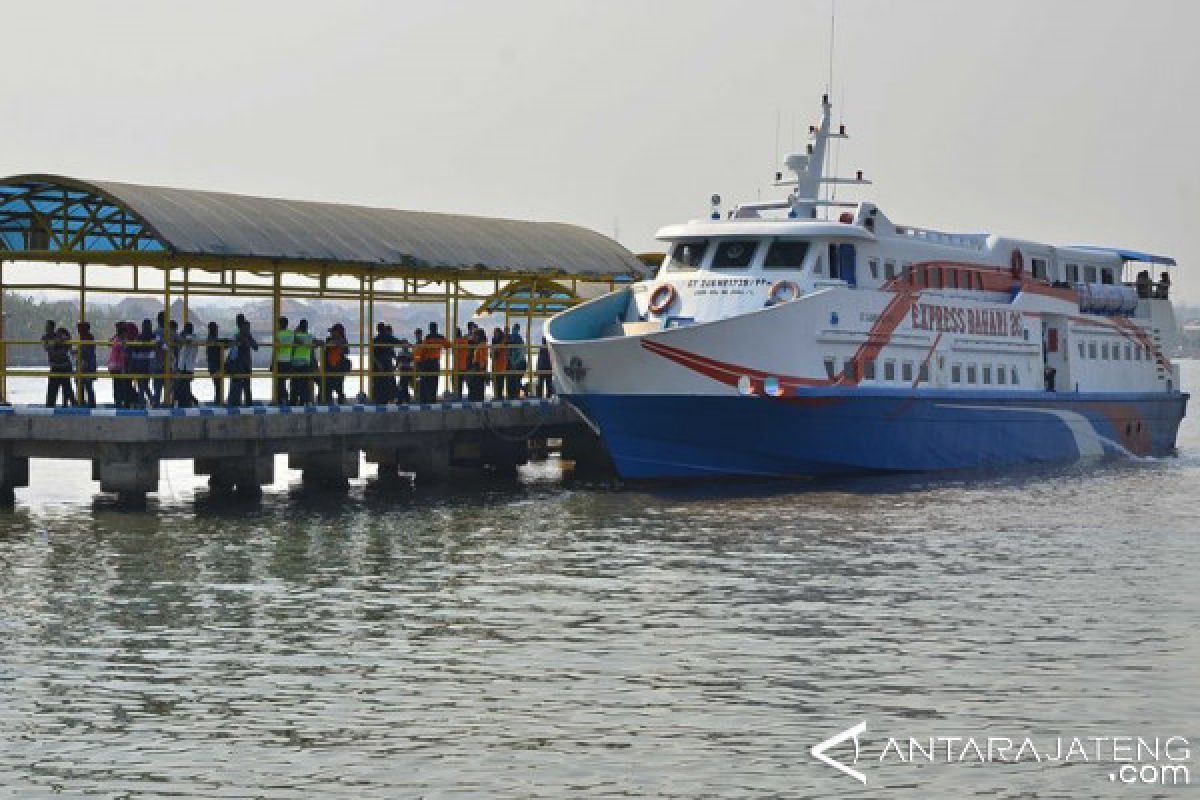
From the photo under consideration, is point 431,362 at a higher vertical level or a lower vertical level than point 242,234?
lower

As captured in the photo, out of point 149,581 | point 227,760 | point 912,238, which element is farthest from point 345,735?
point 912,238

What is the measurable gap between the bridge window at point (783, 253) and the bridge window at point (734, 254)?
0.35m

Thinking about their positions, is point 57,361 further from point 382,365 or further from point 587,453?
point 587,453

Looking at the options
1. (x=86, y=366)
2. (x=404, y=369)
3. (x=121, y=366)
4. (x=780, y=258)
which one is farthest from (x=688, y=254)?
(x=86, y=366)

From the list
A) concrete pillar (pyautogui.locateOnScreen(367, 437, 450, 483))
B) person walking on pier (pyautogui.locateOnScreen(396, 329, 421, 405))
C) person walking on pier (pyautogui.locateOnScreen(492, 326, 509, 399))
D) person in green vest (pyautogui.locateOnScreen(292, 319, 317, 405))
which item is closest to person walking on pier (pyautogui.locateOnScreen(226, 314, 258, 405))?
person in green vest (pyautogui.locateOnScreen(292, 319, 317, 405))

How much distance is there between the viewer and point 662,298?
3938 cm

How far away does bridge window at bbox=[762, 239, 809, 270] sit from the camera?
129 ft

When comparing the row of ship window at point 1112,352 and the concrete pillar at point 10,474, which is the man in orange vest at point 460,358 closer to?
the concrete pillar at point 10,474

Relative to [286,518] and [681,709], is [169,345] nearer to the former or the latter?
[286,518]

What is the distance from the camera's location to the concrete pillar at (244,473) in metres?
34.7

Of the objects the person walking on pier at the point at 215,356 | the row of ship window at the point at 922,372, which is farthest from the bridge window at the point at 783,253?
the person walking on pier at the point at 215,356

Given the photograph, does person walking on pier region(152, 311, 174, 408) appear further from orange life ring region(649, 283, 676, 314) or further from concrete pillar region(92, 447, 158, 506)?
orange life ring region(649, 283, 676, 314)

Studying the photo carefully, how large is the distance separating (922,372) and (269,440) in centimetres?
1476

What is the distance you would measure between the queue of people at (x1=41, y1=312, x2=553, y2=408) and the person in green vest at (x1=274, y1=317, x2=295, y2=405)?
2 cm
